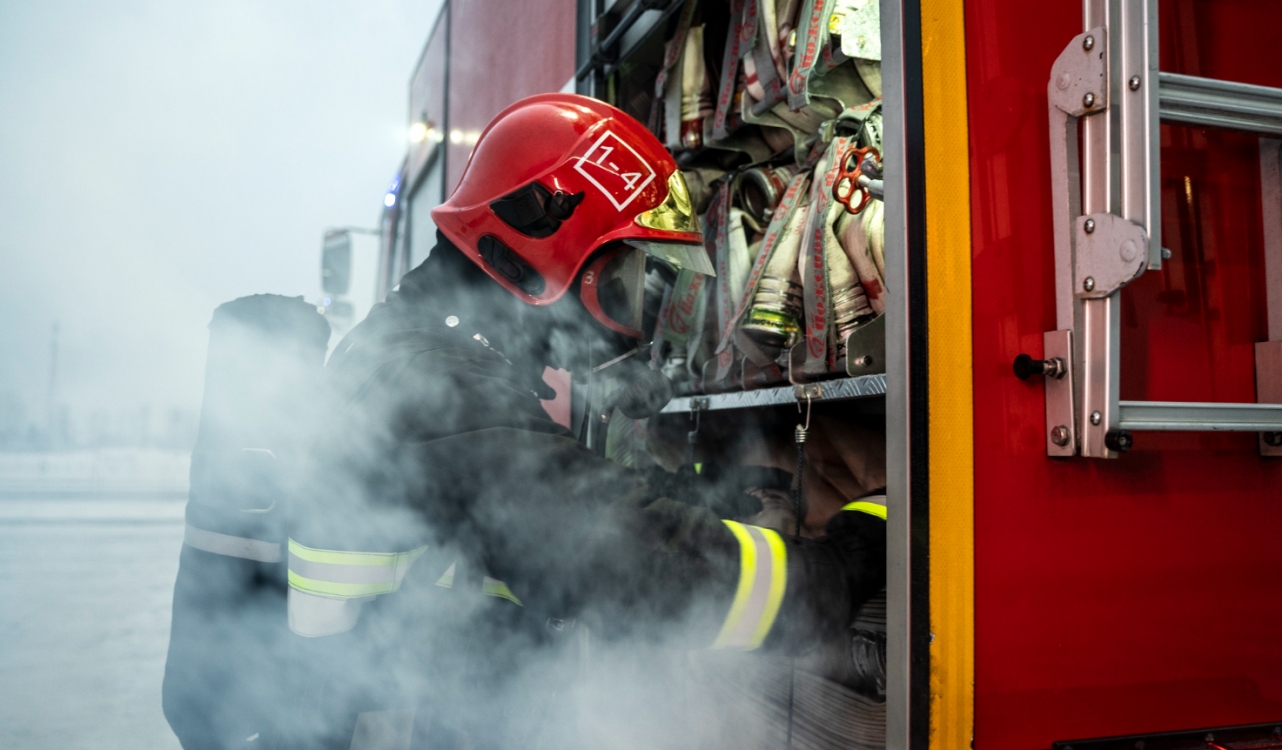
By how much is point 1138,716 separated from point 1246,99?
91 centimetres

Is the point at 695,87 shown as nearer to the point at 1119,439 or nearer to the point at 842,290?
the point at 842,290

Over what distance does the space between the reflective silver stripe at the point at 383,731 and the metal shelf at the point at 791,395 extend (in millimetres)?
1083

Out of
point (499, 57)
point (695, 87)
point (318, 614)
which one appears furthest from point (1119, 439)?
point (499, 57)

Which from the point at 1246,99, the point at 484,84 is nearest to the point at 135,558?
the point at 1246,99

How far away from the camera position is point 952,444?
1.03 m

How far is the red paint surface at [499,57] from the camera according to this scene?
3.04 meters

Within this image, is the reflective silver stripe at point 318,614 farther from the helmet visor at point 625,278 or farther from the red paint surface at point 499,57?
the red paint surface at point 499,57

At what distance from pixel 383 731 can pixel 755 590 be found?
0.91m

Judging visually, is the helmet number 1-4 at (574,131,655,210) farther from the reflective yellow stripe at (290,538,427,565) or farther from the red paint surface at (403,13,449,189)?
the red paint surface at (403,13,449,189)

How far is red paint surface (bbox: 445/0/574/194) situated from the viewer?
304 cm

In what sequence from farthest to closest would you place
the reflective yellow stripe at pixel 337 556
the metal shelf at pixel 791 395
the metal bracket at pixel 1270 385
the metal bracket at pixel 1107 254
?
the metal shelf at pixel 791 395 → the reflective yellow stripe at pixel 337 556 → the metal bracket at pixel 1270 385 → the metal bracket at pixel 1107 254

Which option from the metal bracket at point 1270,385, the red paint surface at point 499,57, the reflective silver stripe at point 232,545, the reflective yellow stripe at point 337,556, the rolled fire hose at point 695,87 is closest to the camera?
the metal bracket at point 1270,385

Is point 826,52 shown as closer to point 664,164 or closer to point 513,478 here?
point 664,164

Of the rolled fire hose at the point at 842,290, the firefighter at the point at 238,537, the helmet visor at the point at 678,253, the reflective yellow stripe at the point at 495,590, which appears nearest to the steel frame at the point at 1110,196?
the rolled fire hose at the point at 842,290
